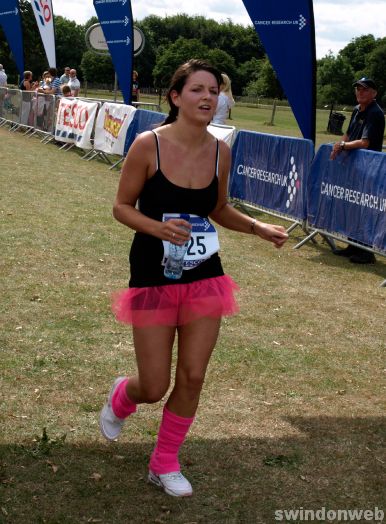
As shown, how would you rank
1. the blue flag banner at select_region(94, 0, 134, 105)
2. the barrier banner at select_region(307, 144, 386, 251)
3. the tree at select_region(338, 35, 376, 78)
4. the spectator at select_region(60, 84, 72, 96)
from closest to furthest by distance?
the barrier banner at select_region(307, 144, 386, 251), the blue flag banner at select_region(94, 0, 134, 105), the spectator at select_region(60, 84, 72, 96), the tree at select_region(338, 35, 376, 78)

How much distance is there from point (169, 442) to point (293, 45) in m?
7.72

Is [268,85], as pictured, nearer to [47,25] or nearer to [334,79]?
[334,79]

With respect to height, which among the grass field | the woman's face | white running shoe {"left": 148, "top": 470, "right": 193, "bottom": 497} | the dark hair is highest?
the dark hair

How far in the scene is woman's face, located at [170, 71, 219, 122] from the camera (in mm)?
3889

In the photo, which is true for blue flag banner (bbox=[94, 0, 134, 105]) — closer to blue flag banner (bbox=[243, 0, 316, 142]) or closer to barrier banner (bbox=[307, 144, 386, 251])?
blue flag banner (bbox=[243, 0, 316, 142])

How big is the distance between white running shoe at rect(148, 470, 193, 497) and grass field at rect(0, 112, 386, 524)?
0.04m

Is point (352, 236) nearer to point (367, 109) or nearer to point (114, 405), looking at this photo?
point (367, 109)

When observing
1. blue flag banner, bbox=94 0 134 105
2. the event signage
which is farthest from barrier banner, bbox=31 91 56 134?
blue flag banner, bbox=94 0 134 105

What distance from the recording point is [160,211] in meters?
3.88

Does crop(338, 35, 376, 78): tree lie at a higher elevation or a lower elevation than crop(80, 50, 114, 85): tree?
higher

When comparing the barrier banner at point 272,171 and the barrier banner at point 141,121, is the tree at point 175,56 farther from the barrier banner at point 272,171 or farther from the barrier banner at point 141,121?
the barrier banner at point 272,171

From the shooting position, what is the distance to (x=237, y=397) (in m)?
5.30

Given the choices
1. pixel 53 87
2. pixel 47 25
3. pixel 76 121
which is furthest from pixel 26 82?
pixel 76 121

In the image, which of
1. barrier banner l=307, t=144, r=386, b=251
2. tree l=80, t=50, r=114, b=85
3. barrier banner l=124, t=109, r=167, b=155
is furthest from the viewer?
tree l=80, t=50, r=114, b=85
